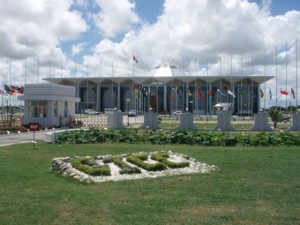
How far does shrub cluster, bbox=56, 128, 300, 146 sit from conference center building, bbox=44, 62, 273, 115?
2768 inches

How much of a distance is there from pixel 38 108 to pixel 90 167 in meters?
35.1

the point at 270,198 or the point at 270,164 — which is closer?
the point at 270,198

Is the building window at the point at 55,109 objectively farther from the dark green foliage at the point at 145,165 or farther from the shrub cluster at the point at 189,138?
the dark green foliage at the point at 145,165

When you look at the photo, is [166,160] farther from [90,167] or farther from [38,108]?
[38,108]

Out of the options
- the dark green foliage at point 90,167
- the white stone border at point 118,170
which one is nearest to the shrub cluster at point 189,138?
the white stone border at point 118,170

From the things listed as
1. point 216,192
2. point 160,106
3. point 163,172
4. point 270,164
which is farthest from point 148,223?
point 160,106

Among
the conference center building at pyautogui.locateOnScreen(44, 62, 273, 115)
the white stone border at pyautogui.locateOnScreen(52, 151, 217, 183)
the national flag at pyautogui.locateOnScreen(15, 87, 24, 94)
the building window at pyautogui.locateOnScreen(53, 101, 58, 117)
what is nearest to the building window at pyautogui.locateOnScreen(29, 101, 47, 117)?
the building window at pyautogui.locateOnScreen(53, 101, 58, 117)

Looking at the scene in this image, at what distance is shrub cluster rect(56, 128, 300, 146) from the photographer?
938 inches

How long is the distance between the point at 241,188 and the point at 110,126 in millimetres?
32245

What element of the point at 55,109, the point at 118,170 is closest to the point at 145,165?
the point at 118,170

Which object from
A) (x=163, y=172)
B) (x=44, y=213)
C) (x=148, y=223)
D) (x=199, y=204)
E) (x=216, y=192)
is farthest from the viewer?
(x=163, y=172)

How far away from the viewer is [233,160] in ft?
52.9

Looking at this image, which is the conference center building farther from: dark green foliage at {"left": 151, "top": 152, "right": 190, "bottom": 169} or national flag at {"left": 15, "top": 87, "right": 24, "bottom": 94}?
dark green foliage at {"left": 151, "top": 152, "right": 190, "bottom": 169}

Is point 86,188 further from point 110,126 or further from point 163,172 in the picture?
point 110,126
